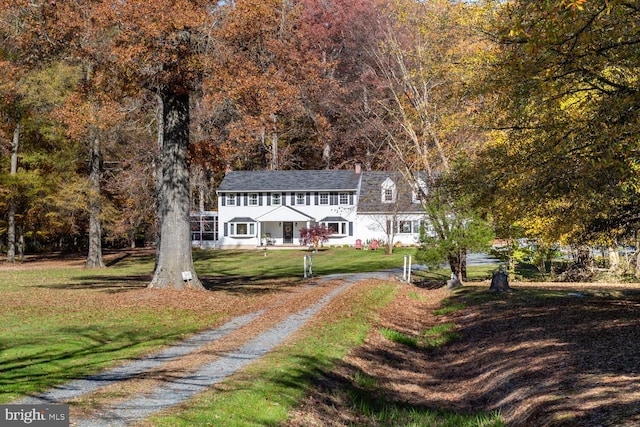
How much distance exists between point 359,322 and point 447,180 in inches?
174

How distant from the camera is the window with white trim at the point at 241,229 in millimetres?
63594

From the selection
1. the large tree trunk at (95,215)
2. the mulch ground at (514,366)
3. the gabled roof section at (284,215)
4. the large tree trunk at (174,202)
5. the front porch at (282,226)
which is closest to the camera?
the mulch ground at (514,366)

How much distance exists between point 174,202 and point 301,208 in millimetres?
41202

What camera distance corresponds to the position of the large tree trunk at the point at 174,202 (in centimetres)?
2186

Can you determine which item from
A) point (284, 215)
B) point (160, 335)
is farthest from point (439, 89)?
point (284, 215)

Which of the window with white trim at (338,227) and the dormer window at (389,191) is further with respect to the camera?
the window with white trim at (338,227)

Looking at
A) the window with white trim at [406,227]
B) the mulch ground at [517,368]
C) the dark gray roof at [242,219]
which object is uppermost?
the dark gray roof at [242,219]

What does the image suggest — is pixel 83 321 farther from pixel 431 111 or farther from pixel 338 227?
pixel 338 227

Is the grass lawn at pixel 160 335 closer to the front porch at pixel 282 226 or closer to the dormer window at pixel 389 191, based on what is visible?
the dormer window at pixel 389 191

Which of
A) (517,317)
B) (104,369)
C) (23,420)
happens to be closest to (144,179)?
(517,317)

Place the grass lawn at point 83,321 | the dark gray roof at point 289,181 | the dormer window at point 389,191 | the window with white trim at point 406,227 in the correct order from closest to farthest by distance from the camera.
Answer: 1. the grass lawn at point 83,321
2. the dormer window at point 389,191
3. the window with white trim at point 406,227
4. the dark gray roof at point 289,181

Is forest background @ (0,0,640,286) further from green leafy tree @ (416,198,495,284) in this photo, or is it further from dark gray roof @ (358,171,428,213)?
dark gray roof @ (358,171,428,213)

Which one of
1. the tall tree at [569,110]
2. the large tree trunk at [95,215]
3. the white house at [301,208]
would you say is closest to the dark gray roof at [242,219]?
the white house at [301,208]

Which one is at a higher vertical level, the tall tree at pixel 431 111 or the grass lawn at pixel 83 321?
the tall tree at pixel 431 111
